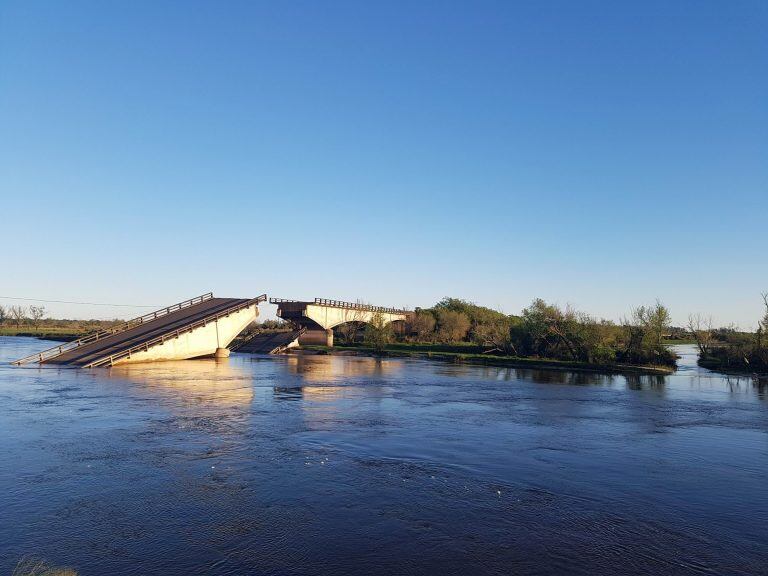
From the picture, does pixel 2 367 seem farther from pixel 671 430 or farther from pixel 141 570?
pixel 671 430

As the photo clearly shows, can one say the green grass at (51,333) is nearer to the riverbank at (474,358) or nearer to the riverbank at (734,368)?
the riverbank at (474,358)

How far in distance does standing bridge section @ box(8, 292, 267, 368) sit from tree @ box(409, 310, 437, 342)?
40.9 metres

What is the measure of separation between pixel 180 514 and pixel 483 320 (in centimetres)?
9975

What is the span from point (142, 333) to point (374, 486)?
169 feet

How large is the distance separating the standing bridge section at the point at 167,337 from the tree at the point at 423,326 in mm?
40939

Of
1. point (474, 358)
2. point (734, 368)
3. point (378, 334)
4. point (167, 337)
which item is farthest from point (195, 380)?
point (734, 368)

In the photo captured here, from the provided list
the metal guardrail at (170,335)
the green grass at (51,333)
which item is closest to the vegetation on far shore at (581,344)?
the metal guardrail at (170,335)

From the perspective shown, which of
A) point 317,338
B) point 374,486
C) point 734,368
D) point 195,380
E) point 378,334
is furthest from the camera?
point 317,338

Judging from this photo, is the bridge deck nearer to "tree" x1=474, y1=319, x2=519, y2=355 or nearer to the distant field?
"tree" x1=474, y1=319, x2=519, y2=355

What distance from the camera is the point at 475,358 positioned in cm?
7544

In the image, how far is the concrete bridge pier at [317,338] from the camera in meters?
95.4

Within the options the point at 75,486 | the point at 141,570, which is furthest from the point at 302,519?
the point at 75,486

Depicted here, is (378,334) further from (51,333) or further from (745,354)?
(51,333)

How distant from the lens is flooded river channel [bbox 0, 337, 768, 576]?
12039 millimetres
